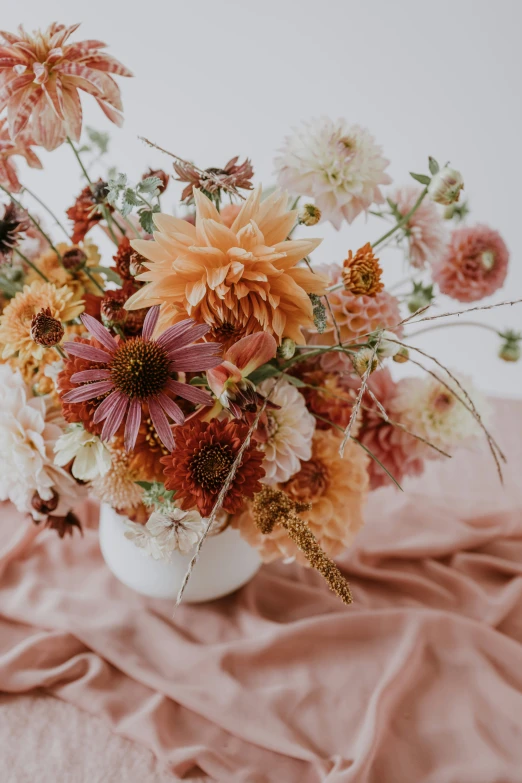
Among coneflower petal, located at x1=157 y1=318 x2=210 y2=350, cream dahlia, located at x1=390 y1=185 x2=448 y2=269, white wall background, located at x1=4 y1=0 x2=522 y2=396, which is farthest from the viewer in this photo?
white wall background, located at x1=4 y1=0 x2=522 y2=396

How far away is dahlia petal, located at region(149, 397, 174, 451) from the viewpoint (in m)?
0.42

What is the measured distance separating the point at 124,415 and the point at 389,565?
0.50 metres

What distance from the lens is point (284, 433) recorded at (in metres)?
0.53

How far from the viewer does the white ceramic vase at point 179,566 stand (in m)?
0.66

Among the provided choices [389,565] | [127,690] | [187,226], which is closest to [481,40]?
[389,565]

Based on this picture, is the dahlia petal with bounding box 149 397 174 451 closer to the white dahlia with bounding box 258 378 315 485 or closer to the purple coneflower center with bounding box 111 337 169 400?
the purple coneflower center with bounding box 111 337 169 400

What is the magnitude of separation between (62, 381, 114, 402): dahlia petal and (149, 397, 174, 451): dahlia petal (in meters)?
0.03

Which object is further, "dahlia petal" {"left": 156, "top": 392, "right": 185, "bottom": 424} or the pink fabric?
the pink fabric

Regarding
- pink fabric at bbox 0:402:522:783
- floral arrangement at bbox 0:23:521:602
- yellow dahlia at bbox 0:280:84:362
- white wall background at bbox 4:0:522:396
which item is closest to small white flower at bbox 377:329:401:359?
floral arrangement at bbox 0:23:521:602

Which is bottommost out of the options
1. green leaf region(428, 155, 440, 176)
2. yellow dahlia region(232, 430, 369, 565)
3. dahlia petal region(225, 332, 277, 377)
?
yellow dahlia region(232, 430, 369, 565)

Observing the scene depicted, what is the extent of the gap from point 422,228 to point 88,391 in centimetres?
35

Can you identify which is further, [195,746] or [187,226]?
[195,746]

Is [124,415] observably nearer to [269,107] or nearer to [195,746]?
[195,746]

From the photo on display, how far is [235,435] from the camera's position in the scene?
436 mm
